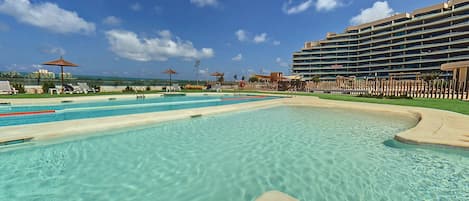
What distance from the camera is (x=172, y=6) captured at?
24.4 metres

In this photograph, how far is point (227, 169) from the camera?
3.40 meters

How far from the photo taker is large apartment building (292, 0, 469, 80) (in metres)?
44.5

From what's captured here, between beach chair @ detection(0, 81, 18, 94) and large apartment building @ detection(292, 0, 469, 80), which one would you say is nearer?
beach chair @ detection(0, 81, 18, 94)

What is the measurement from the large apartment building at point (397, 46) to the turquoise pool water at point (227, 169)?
4891 cm

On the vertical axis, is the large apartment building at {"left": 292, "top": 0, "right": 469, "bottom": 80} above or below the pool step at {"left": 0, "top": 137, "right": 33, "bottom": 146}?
above

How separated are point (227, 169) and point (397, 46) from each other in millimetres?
66091

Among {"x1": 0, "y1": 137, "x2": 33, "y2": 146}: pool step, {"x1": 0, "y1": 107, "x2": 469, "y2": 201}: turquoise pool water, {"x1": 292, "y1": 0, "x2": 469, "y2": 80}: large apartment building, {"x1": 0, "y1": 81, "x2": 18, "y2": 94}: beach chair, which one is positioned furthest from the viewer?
{"x1": 292, "y1": 0, "x2": 469, "y2": 80}: large apartment building

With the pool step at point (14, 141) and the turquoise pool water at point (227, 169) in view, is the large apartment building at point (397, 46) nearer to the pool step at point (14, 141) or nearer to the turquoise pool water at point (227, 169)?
the turquoise pool water at point (227, 169)

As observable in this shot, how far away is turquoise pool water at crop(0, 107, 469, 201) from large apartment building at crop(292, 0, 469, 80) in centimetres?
4891

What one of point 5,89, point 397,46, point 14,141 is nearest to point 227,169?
point 14,141

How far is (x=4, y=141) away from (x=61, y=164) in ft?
5.00

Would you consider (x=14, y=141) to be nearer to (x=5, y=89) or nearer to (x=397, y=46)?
(x=5, y=89)

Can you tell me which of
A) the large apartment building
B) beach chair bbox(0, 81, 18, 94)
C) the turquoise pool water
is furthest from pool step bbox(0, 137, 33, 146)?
the large apartment building

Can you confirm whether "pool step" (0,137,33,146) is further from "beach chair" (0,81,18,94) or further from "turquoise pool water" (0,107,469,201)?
"beach chair" (0,81,18,94)
